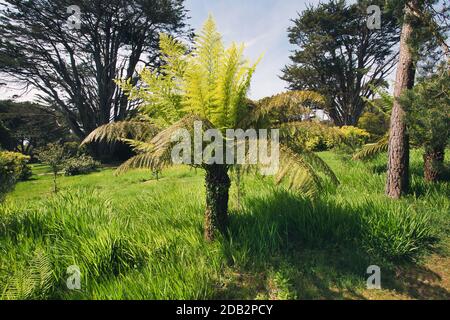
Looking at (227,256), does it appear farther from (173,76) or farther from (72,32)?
(72,32)

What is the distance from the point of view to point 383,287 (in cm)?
274

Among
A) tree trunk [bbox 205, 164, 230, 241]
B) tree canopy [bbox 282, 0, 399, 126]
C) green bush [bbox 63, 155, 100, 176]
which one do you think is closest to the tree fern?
tree trunk [bbox 205, 164, 230, 241]

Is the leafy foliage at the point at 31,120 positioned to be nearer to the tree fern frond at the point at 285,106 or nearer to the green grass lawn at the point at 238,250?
the green grass lawn at the point at 238,250

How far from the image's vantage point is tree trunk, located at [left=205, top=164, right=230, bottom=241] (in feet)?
10.6

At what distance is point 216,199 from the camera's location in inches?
129

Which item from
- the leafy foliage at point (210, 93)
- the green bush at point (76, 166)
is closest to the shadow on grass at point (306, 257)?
the leafy foliage at point (210, 93)

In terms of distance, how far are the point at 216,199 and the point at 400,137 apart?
367 centimetres

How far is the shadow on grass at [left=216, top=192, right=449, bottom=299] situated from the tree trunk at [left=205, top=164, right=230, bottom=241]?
239 mm

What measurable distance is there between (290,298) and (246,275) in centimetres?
54

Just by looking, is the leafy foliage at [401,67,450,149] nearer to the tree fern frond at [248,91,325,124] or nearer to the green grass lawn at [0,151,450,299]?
the green grass lawn at [0,151,450,299]

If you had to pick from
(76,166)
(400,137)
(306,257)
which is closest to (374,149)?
(400,137)

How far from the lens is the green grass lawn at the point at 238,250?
261 centimetres

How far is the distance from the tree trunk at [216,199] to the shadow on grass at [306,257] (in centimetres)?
24
